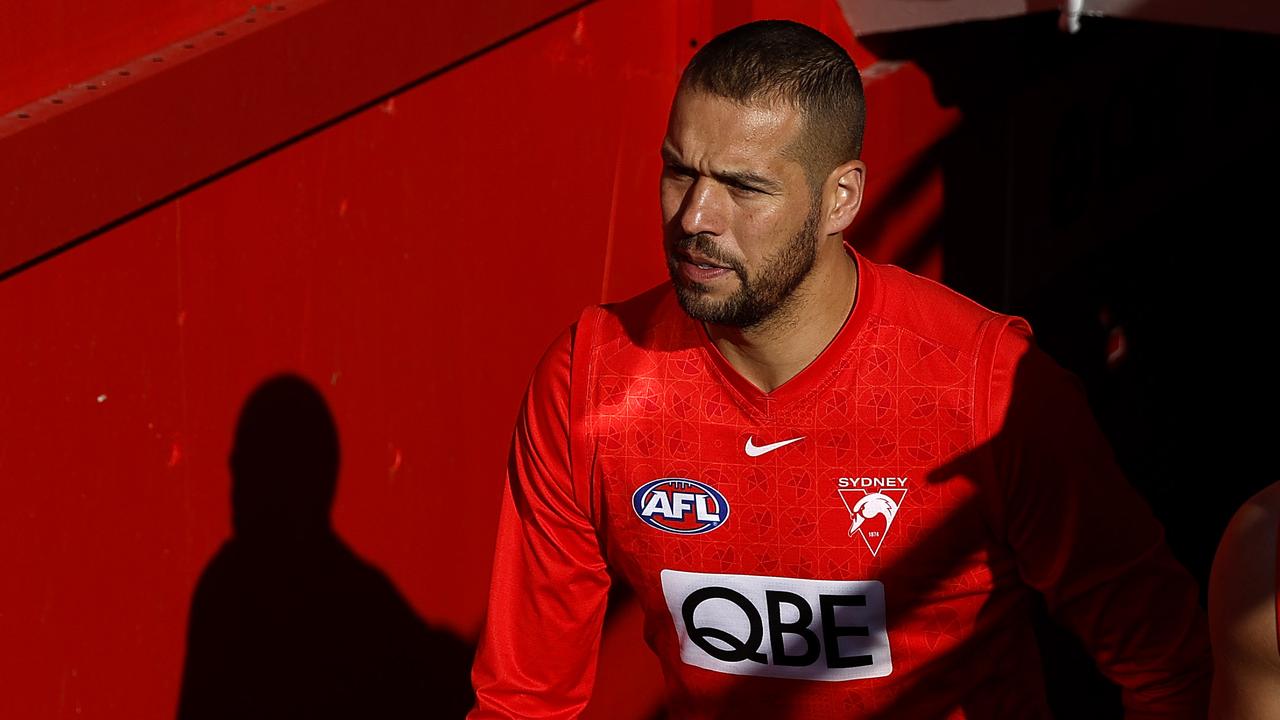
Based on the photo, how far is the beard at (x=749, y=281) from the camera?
7.78 ft

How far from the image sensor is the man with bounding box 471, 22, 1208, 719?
2.38 metres

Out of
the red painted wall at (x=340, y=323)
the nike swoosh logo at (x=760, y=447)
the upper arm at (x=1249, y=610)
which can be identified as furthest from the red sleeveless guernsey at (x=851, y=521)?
the red painted wall at (x=340, y=323)

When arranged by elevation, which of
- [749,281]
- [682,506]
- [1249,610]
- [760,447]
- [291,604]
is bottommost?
[291,604]

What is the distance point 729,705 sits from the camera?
8.55ft

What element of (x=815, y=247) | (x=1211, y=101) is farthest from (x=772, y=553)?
(x=1211, y=101)

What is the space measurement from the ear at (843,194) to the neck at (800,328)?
0.11 feet

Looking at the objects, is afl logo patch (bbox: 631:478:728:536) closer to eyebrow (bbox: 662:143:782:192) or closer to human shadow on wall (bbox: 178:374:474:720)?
eyebrow (bbox: 662:143:782:192)

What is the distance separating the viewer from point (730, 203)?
7.75ft

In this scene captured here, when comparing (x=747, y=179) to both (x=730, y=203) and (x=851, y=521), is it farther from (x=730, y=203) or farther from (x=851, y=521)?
(x=851, y=521)

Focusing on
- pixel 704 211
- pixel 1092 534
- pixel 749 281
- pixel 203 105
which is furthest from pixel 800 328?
pixel 203 105

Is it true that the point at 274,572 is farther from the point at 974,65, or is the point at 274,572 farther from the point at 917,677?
the point at 974,65

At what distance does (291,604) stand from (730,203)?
4.91ft

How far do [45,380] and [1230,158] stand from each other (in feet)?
20.2

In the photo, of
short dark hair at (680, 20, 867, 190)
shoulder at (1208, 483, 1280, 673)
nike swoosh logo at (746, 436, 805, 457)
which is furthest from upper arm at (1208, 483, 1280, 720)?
short dark hair at (680, 20, 867, 190)
